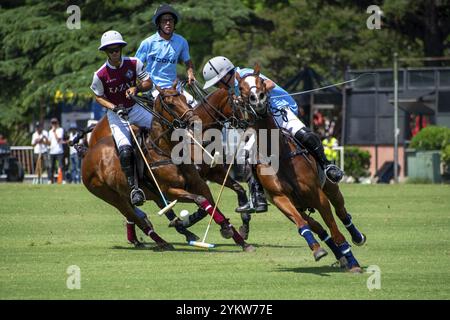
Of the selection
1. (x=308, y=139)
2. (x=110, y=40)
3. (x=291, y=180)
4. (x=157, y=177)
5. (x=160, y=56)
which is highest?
(x=110, y=40)

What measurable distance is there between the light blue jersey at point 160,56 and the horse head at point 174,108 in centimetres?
187

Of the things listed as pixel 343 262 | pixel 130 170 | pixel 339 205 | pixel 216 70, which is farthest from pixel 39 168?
pixel 343 262

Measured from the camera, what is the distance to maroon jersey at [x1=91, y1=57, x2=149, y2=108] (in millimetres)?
15242

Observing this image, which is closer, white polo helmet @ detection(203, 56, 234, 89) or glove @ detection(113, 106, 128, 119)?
white polo helmet @ detection(203, 56, 234, 89)

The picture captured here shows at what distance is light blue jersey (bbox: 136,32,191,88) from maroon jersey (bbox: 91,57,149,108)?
1419mm

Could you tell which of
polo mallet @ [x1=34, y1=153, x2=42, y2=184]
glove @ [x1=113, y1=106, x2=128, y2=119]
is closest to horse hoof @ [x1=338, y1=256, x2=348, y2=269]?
glove @ [x1=113, y1=106, x2=128, y2=119]

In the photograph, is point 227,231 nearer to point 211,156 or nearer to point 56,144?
point 211,156

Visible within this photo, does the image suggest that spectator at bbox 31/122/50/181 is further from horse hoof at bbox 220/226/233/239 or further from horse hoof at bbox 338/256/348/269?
horse hoof at bbox 338/256/348/269

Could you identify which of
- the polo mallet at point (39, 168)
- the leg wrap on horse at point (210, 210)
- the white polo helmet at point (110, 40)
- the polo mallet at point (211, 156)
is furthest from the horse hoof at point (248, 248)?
the polo mallet at point (39, 168)

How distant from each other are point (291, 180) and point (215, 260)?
1.77 metres

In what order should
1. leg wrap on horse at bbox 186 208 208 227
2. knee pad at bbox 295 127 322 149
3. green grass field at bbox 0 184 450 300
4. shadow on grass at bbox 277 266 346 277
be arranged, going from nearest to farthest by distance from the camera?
green grass field at bbox 0 184 450 300 → shadow on grass at bbox 277 266 346 277 → knee pad at bbox 295 127 322 149 → leg wrap on horse at bbox 186 208 208 227

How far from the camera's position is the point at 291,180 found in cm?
1243

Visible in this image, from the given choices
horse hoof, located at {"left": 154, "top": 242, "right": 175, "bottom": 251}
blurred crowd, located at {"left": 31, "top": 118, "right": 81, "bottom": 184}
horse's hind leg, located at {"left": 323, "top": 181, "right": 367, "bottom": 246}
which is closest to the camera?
horse's hind leg, located at {"left": 323, "top": 181, "right": 367, "bottom": 246}

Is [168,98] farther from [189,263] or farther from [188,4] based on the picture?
[188,4]
